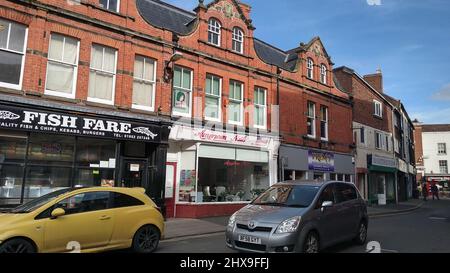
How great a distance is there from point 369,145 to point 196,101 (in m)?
17.2

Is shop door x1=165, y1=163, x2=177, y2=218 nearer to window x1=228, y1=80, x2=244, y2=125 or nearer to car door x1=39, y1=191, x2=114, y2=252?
window x1=228, y1=80, x2=244, y2=125

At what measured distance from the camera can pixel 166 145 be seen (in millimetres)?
14742

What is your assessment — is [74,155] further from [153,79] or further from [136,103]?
[153,79]

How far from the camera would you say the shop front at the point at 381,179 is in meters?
27.2

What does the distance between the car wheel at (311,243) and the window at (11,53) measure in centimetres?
1023

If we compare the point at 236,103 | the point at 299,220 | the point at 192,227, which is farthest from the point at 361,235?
the point at 236,103

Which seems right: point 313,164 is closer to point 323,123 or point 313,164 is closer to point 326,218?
point 323,123

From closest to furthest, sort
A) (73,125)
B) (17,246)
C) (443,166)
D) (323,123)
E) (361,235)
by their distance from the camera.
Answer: (17,246)
(361,235)
(73,125)
(323,123)
(443,166)

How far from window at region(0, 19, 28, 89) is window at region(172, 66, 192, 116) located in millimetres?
5904

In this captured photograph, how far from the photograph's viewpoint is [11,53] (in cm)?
1180

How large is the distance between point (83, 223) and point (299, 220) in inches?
170

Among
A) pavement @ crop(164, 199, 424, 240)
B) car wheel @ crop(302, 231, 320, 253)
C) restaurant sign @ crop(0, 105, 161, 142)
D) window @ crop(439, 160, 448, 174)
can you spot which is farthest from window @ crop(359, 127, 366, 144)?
window @ crop(439, 160, 448, 174)

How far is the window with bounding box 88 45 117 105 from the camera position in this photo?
1348 centimetres
